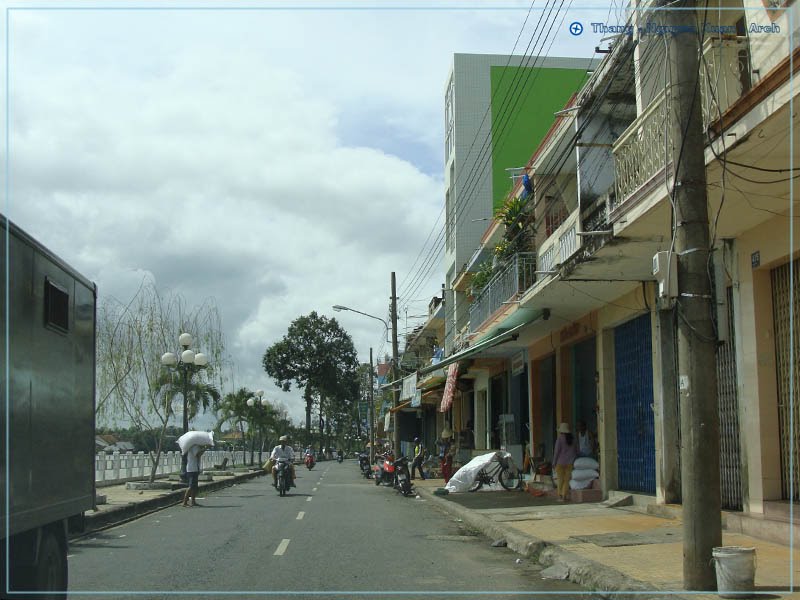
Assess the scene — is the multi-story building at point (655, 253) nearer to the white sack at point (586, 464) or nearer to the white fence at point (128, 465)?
the white sack at point (586, 464)

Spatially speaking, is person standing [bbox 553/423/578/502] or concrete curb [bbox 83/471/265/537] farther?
person standing [bbox 553/423/578/502]

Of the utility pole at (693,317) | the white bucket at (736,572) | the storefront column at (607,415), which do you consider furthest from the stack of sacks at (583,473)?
the white bucket at (736,572)

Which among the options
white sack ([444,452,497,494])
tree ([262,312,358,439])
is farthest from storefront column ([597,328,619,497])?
tree ([262,312,358,439])

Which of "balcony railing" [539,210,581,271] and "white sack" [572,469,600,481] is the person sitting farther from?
"balcony railing" [539,210,581,271]

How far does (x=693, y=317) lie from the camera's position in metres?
7.32

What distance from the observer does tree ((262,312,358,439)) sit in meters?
79.7

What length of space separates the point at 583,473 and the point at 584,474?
1.5 inches

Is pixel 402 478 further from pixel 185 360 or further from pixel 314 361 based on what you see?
pixel 314 361

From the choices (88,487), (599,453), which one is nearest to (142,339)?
(599,453)

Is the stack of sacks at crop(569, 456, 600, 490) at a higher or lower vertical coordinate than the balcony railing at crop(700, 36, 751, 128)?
lower

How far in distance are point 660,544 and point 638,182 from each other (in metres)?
4.81

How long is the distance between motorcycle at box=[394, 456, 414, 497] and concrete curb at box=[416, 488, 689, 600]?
8327 millimetres

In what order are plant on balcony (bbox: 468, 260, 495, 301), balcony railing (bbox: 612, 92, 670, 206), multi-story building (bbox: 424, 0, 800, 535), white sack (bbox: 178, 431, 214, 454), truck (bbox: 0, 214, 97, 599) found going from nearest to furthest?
truck (bbox: 0, 214, 97, 599), multi-story building (bbox: 424, 0, 800, 535), balcony railing (bbox: 612, 92, 670, 206), white sack (bbox: 178, 431, 214, 454), plant on balcony (bbox: 468, 260, 495, 301)

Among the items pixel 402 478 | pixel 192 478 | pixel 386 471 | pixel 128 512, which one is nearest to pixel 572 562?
pixel 128 512
